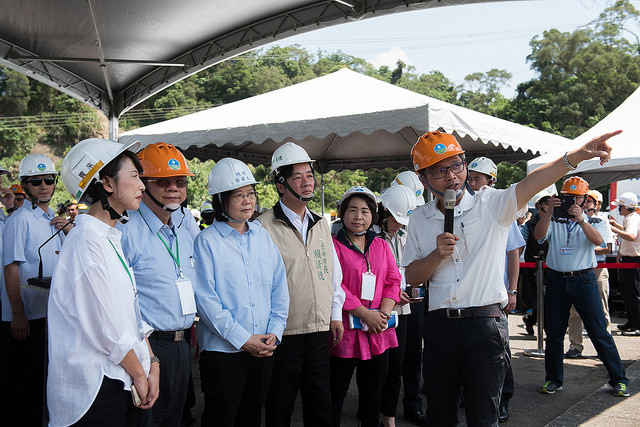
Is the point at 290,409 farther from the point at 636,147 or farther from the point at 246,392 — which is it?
the point at 636,147

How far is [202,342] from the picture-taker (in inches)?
130

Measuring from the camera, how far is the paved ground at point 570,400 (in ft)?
16.3

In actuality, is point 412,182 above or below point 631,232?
above

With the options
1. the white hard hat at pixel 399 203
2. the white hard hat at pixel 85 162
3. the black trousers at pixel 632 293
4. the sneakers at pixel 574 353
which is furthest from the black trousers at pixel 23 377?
the black trousers at pixel 632 293

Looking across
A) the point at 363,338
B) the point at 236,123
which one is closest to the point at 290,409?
the point at 363,338

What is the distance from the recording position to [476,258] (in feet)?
9.87

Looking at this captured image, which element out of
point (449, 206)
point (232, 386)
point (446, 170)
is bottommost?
point (232, 386)

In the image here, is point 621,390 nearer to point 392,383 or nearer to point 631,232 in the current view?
point 392,383

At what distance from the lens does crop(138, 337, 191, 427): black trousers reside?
2912 mm

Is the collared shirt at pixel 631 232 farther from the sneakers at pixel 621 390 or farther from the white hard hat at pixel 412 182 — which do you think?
the white hard hat at pixel 412 182

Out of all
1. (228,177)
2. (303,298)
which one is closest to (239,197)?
(228,177)

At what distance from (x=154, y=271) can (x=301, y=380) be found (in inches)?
55.0

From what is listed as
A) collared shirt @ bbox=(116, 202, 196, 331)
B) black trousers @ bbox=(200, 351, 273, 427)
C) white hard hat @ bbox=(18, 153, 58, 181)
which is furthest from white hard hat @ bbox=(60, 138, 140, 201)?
white hard hat @ bbox=(18, 153, 58, 181)

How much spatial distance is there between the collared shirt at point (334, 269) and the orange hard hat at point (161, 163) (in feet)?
2.89
